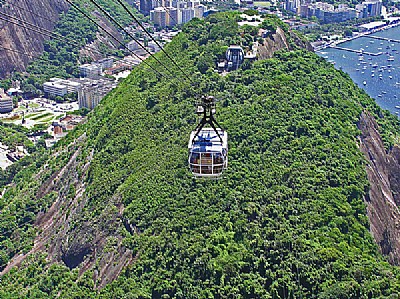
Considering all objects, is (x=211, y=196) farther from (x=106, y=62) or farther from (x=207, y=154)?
(x=106, y=62)

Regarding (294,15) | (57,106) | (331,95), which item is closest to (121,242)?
(331,95)

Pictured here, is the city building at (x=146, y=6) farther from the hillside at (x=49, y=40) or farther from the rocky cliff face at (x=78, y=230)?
the rocky cliff face at (x=78, y=230)

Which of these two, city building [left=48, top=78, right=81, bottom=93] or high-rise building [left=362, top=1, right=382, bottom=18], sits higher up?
high-rise building [left=362, top=1, right=382, bottom=18]

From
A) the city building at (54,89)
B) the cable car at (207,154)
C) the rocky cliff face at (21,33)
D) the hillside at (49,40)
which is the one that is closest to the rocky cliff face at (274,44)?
the cable car at (207,154)

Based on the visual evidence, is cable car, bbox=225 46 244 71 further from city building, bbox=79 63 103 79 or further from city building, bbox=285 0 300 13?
city building, bbox=285 0 300 13

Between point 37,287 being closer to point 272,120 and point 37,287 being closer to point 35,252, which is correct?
point 35,252

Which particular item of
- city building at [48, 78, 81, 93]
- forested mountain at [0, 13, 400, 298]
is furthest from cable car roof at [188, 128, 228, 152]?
city building at [48, 78, 81, 93]

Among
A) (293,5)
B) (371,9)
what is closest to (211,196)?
(293,5)
